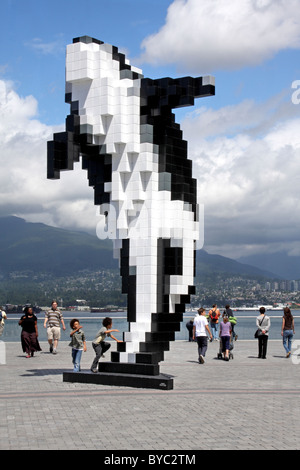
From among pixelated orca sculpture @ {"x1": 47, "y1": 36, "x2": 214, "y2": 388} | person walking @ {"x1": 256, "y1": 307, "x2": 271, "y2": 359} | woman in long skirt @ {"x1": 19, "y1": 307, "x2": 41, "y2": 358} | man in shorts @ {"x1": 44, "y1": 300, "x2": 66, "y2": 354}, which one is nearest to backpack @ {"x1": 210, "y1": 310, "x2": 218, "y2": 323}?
person walking @ {"x1": 256, "y1": 307, "x2": 271, "y2": 359}

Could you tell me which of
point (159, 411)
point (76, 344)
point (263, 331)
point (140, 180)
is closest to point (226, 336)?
point (263, 331)

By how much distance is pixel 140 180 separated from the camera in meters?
15.3

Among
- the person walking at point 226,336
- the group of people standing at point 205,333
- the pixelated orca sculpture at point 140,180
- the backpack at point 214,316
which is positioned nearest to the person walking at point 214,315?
the backpack at point 214,316

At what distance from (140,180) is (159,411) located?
18.2ft

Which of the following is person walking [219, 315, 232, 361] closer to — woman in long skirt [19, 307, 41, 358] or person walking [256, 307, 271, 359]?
person walking [256, 307, 271, 359]

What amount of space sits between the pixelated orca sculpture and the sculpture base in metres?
0.09

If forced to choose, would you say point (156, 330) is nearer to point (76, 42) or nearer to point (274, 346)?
point (76, 42)

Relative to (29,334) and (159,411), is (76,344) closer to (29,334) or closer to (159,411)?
(159,411)

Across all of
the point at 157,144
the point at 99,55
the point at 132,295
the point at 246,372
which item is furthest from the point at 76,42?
the point at 246,372

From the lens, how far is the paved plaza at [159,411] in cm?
937

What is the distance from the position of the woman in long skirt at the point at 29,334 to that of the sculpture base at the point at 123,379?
6.28m

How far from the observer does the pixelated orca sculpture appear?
15164 mm

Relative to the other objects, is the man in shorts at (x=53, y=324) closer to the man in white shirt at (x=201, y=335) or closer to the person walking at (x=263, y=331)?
the man in white shirt at (x=201, y=335)

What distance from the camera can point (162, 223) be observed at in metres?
15.3
